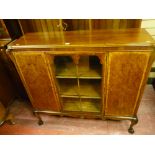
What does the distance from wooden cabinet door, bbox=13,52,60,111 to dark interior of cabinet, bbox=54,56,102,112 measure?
0.30 ft

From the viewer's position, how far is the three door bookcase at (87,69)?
3.49ft

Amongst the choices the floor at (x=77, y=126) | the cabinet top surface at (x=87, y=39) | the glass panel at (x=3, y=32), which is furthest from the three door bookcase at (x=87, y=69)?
the glass panel at (x=3, y=32)

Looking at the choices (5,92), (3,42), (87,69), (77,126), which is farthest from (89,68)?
(5,92)

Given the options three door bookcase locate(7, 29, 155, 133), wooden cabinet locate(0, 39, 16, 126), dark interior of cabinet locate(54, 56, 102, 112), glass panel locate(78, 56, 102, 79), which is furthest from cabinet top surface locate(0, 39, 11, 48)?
glass panel locate(78, 56, 102, 79)

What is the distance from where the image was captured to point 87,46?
1054 mm

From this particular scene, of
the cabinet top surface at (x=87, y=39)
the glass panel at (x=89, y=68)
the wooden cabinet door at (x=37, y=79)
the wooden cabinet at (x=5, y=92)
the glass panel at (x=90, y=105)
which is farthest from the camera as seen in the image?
the wooden cabinet at (x=5, y=92)

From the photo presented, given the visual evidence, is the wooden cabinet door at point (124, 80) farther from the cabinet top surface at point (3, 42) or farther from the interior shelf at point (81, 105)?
the cabinet top surface at point (3, 42)

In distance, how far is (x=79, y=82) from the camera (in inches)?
59.8

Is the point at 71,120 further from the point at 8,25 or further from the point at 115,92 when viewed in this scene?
the point at 8,25

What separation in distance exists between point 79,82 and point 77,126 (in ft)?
1.72

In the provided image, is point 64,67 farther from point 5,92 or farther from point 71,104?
point 5,92

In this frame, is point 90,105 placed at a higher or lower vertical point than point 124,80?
lower

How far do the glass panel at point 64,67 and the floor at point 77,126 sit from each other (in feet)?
2.21

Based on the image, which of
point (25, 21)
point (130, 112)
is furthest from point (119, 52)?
point (25, 21)
